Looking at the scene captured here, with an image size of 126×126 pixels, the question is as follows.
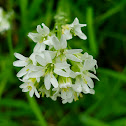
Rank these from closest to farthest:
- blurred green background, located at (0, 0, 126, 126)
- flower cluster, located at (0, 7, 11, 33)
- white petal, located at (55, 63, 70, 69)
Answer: white petal, located at (55, 63, 70, 69) → blurred green background, located at (0, 0, 126, 126) → flower cluster, located at (0, 7, 11, 33)

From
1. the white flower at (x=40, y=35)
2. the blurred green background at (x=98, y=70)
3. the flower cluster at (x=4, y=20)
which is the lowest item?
the blurred green background at (x=98, y=70)

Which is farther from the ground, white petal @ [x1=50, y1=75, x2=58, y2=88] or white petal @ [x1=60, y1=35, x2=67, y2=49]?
white petal @ [x1=60, y1=35, x2=67, y2=49]

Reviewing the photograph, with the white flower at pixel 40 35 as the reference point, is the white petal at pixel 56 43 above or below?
below

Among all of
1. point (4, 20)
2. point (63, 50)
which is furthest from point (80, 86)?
point (4, 20)

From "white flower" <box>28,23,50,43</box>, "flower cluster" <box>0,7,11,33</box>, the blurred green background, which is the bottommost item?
the blurred green background

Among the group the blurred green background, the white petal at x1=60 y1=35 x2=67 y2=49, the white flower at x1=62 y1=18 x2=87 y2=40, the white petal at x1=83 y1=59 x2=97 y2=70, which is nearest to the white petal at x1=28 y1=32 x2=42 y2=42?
the white flower at x1=62 y1=18 x2=87 y2=40

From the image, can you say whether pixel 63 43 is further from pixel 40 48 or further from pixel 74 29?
pixel 74 29

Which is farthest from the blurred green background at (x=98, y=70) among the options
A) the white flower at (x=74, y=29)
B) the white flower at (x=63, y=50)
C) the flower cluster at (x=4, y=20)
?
the white flower at (x=63, y=50)

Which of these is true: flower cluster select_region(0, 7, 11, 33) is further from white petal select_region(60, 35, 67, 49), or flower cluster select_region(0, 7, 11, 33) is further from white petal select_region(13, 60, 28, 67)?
white petal select_region(60, 35, 67, 49)

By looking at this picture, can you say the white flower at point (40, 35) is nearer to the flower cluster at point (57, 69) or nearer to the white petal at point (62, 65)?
the flower cluster at point (57, 69)
